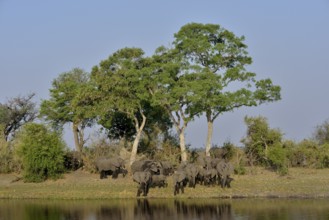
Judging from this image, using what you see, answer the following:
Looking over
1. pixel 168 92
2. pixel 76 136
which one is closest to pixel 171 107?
pixel 168 92

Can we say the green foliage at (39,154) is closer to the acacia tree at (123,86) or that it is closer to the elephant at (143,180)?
the acacia tree at (123,86)

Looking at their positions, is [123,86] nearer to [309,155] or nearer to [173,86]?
[173,86]

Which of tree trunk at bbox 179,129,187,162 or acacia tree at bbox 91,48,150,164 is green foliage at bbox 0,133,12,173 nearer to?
acacia tree at bbox 91,48,150,164

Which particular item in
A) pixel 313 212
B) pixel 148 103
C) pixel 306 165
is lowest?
pixel 313 212

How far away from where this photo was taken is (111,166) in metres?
40.1

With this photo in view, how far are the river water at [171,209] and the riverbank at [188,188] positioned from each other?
156cm

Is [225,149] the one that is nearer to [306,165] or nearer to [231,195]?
[306,165]

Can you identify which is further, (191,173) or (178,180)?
(191,173)

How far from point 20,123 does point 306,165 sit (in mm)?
29165

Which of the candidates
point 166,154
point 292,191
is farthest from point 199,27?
point 292,191

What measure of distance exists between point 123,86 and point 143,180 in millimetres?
10469

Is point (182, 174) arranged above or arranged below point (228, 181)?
above

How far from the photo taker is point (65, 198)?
3462cm

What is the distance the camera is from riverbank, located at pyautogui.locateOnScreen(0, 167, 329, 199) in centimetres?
3222
